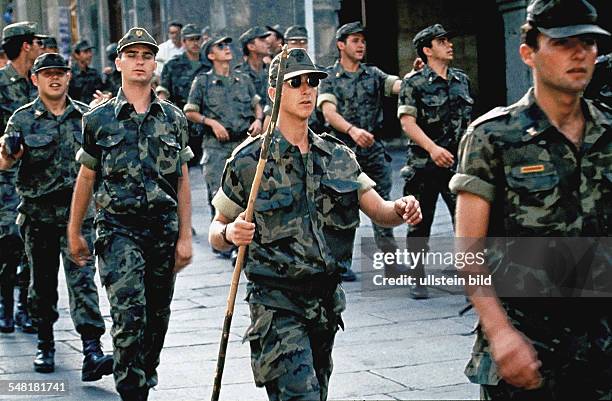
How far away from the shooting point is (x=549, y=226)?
3.98m

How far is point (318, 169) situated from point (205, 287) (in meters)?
5.49

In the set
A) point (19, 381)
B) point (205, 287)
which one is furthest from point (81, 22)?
point (19, 381)

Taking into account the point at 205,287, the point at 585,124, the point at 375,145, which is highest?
the point at 585,124

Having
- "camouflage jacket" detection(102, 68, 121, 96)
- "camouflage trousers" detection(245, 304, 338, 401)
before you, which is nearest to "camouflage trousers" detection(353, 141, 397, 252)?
"camouflage trousers" detection(245, 304, 338, 401)

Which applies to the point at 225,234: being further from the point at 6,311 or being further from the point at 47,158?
the point at 6,311

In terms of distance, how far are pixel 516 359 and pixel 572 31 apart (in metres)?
1.02

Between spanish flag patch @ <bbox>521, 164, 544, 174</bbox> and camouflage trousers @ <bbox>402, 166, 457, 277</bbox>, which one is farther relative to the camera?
camouflage trousers @ <bbox>402, 166, 457, 277</bbox>

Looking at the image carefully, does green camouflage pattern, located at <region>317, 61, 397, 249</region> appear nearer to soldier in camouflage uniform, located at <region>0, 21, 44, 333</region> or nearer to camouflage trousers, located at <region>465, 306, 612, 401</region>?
soldier in camouflage uniform, located at <region>0, 21, 44, 333</region>

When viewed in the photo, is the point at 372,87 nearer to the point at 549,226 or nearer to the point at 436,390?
the point at 436,390

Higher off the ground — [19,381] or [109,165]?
[109,165]

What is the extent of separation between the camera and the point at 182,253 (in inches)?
259

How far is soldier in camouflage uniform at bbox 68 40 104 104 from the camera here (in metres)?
19.5

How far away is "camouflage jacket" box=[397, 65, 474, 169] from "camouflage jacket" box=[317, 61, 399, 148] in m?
0.88

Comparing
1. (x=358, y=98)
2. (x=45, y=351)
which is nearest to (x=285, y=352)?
(x=45, y=351)
